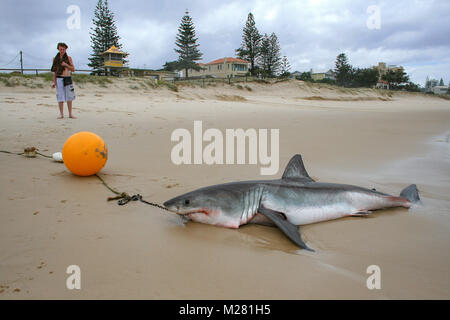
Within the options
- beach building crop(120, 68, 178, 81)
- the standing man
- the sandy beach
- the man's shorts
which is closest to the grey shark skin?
the sandy beach

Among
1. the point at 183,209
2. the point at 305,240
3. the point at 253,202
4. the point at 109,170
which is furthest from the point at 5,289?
the point at 109,170

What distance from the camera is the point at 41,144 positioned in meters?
6.00

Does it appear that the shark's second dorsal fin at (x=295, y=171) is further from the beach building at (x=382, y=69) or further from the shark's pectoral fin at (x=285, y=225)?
the beach building at (x=382, y=69)

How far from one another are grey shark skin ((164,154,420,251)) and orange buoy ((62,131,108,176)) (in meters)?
1.71

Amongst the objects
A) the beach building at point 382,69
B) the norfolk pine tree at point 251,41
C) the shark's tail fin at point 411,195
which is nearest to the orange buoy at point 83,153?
the shark's tail fin at point 411,195

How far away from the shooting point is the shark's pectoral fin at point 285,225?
8.30 ft

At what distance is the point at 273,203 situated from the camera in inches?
119

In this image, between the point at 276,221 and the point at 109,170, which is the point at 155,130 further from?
the point at 276,221

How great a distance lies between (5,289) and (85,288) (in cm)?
47

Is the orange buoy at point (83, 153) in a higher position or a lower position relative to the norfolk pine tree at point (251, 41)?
lower

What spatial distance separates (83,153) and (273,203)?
8.56 ft

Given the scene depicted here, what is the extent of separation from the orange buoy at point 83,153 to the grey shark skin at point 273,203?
1.71 meters

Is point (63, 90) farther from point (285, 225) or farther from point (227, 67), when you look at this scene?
point (227, 67)

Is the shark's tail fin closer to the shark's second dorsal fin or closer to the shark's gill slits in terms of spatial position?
the shark's second dorsal fin
